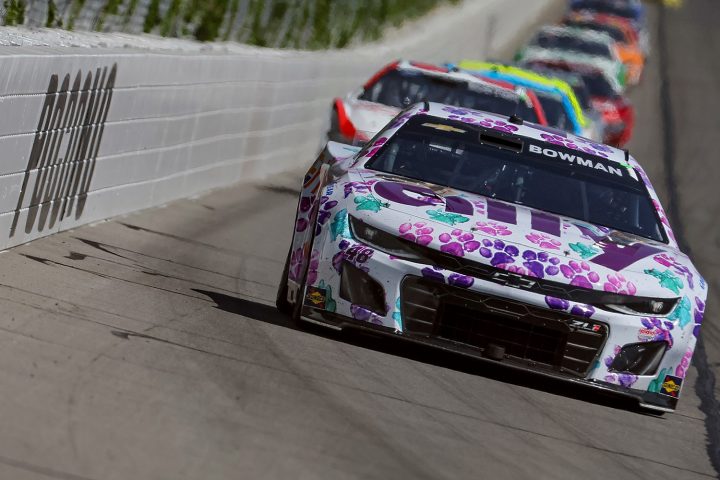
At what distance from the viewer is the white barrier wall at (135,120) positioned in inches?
388

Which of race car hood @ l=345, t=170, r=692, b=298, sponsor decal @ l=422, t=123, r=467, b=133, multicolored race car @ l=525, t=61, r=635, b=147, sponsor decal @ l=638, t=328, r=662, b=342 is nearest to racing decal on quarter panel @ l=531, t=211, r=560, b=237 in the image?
race car hood @ l=345, t=170, r=692, b=298

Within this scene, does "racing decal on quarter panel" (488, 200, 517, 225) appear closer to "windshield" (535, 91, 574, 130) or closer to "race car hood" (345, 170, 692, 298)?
"race car hood" (345, 170, 692, 298)

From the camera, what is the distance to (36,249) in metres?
10.0

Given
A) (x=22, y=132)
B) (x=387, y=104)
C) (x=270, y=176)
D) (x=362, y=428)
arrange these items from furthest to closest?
(x=270, y=176)
(x=387, y=104)
(x=22, y=132)
(x=362, y=428)

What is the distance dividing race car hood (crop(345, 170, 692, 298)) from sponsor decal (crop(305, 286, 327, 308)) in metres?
0.44

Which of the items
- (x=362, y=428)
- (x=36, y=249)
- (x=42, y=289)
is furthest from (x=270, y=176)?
(x=362, y=428)

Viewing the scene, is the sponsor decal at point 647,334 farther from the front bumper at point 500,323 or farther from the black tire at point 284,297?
the black tire at point 284,297

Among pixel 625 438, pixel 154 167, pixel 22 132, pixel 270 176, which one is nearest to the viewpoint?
pixel 625 438

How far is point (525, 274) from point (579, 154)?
200cm

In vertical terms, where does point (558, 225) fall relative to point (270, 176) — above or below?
above

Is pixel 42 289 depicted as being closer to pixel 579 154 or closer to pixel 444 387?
pixel 444 387

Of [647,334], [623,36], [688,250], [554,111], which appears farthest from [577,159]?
[623,36]

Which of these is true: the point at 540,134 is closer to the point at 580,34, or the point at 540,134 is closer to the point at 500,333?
the point at 500,333

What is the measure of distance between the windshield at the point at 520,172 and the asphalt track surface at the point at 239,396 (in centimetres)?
101
